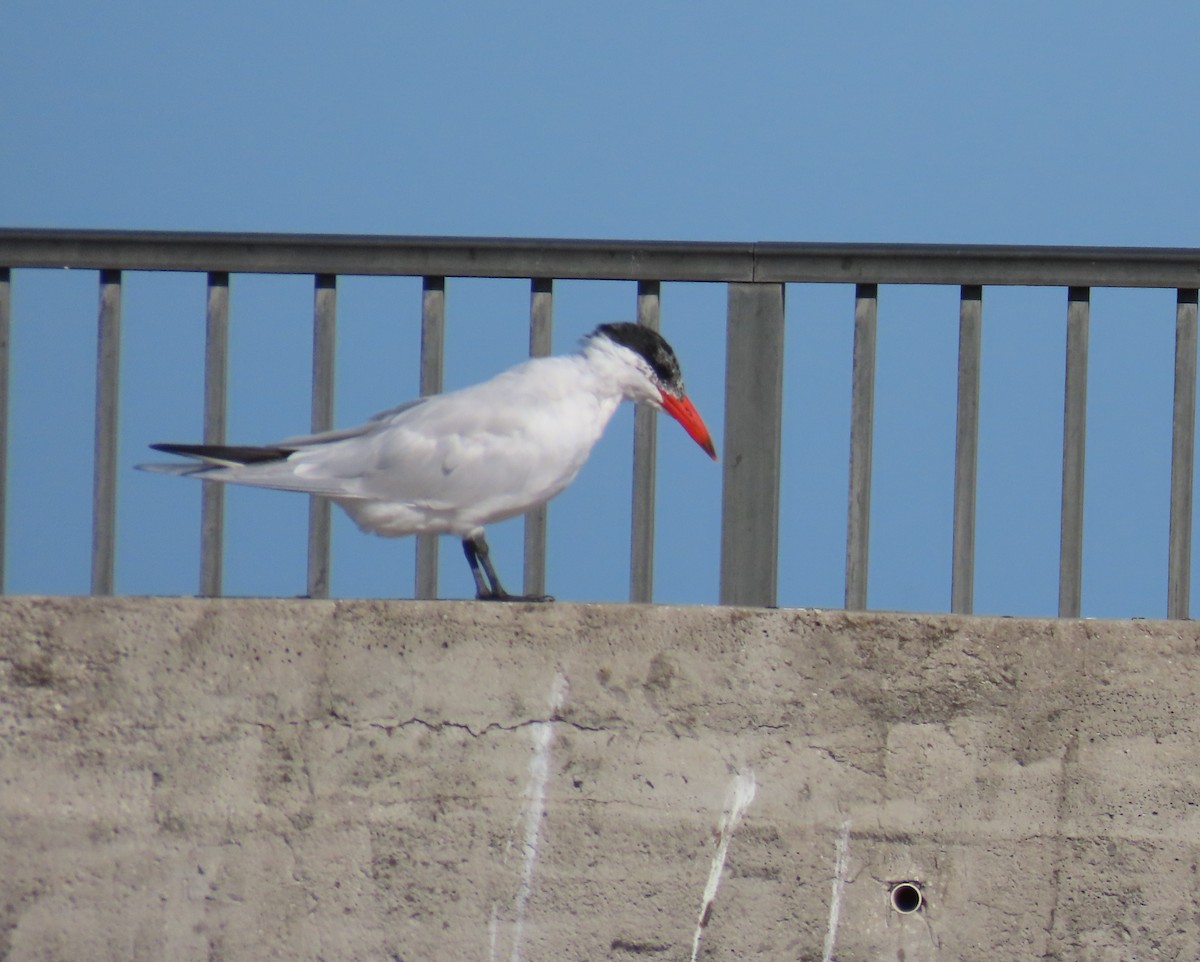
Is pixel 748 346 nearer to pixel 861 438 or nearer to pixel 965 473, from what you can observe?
pixel 861 438

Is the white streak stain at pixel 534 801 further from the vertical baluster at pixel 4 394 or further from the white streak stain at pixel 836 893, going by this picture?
the vertical baluster at pixel 4 394

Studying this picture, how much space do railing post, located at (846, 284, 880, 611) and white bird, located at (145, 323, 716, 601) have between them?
43cm

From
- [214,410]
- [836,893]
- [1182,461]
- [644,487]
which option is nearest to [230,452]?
[214,410]

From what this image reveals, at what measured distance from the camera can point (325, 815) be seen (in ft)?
11.0

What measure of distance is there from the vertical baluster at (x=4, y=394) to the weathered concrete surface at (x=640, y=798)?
0.71 meters

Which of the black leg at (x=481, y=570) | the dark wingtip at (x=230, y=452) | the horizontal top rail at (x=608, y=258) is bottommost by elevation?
the black leg at (x=481, y=570)

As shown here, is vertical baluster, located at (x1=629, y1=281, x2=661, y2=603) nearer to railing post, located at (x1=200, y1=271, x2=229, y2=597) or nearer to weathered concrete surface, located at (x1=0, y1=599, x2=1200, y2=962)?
weathered concrete surface, located at (x1=0, y1=599, x2=1200, y2=962)

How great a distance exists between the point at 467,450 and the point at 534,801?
77 cm

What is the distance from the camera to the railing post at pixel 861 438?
363 centimetres

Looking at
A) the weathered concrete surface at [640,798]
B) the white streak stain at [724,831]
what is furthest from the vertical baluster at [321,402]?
the white streak stain at [724,831]

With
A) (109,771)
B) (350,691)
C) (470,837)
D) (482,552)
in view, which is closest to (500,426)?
(482,552)

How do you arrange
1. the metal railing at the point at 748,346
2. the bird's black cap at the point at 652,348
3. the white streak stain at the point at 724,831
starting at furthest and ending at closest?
the metal railing at the point at 748,346, the bird's black cap at the point at 652,348, the white streak stain at the point at 724,831

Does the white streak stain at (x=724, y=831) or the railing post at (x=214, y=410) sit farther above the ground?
the railing post at (x=214, y=410)

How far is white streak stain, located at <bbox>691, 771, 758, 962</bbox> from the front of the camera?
3322mm
